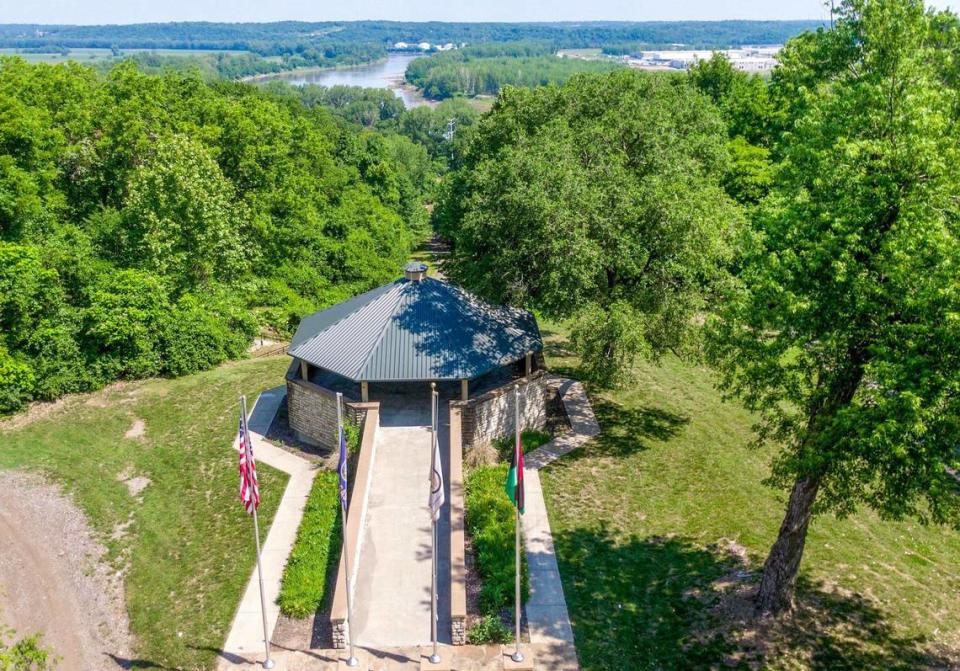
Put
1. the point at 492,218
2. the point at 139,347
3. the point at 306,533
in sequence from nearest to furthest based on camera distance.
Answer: the point at 306,533
the point at 492,218
the point at 139,347

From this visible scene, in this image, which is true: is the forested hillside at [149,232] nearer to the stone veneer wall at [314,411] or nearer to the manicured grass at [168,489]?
the manicured grass at [168,489]

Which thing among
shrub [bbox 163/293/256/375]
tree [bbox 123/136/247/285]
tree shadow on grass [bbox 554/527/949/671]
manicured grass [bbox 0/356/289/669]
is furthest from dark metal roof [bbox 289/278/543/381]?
tree [bbox 123/136/247/285]

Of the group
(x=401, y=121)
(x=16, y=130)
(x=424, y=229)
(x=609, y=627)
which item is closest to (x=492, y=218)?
(x=609, y=627)

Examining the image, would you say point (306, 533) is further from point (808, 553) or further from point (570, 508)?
point (808, 553)

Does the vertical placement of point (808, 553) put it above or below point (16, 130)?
below

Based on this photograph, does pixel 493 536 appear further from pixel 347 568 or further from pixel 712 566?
pixel 712 566

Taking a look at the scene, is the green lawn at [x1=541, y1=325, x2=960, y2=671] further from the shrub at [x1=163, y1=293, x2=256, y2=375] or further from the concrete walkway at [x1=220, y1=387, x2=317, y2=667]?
the shrub at [x1=163, y1=293, x2=256, y2=375]

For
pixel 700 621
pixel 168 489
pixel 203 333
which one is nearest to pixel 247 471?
pixel 168 489

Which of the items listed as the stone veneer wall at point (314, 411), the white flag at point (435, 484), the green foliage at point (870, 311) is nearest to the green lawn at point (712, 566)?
the green foliage at point (870, 311)
